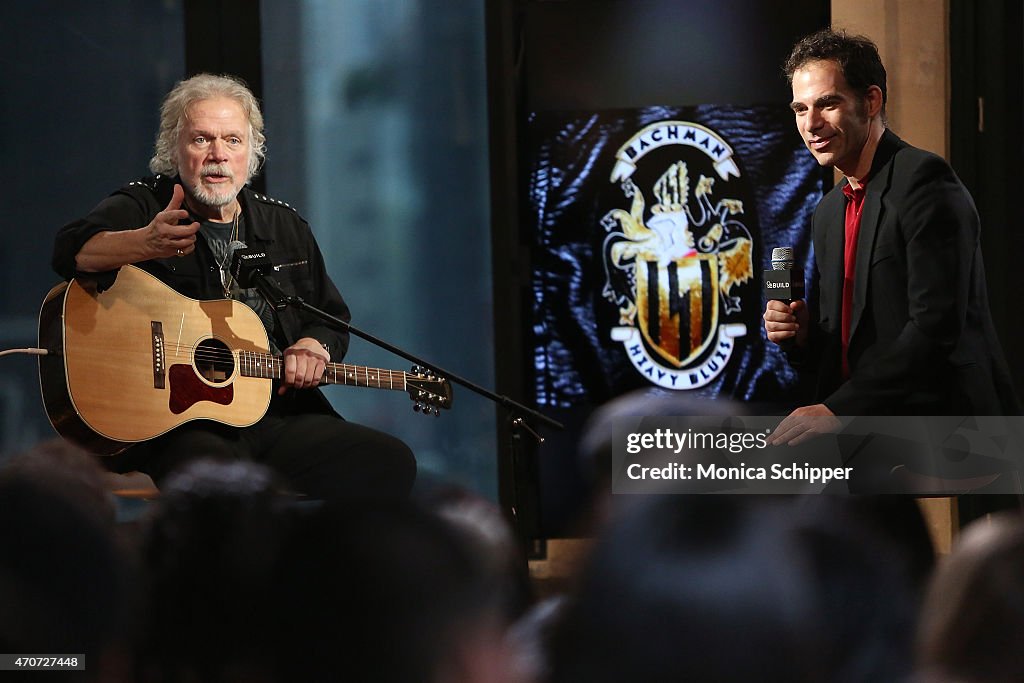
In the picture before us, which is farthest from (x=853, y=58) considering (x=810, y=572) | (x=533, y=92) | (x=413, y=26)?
(x=810, y=572)

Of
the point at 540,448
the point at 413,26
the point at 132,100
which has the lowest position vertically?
the point at 540,448

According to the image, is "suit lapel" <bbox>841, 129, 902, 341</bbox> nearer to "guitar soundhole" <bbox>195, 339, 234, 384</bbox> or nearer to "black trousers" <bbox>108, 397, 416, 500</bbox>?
"black trousers" <bbox>108, 397, 416, 500</bbox>

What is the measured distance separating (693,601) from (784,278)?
1566 mm

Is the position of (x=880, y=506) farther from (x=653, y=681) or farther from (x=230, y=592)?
(x=230, y=592)

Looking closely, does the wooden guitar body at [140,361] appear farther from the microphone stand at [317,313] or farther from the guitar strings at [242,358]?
the microphone stand at [317,313]

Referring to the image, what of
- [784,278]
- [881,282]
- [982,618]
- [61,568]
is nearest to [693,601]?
[982,618]

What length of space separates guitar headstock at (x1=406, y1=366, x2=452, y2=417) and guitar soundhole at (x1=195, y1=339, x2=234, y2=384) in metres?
0.48

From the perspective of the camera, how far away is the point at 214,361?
2.65 metres

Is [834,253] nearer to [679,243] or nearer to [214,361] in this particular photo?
[679,243]

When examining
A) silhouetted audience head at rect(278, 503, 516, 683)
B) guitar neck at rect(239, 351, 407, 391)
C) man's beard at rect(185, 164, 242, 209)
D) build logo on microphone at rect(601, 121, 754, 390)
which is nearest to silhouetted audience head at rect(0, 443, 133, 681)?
silhouetted audience head at rect(278, 503, 516, 683)

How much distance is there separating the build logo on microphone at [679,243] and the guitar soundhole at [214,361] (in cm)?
149

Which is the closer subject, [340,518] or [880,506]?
[340,518]

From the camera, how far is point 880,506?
3.20 feet

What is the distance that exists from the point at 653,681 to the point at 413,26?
319 cm
